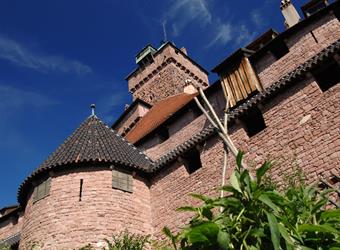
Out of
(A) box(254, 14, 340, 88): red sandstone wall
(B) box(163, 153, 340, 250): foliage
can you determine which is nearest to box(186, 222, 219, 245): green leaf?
(B) box(163, 153, 340, 250): foliage

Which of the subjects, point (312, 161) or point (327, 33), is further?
point (327, 33)

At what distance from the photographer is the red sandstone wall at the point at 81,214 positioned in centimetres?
1027

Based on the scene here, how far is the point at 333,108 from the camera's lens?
881cm

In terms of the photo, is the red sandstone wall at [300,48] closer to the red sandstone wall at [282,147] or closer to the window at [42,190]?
the red sandstone wall at [282,147]

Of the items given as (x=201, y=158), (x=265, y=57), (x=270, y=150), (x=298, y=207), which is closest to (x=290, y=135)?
(x=270, y=150)

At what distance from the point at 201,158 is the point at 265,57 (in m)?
4.48

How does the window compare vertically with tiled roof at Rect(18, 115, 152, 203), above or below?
below

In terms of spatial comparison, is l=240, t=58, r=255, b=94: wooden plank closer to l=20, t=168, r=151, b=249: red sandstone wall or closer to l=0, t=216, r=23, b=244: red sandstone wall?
l=20, t=168, r=151, b=249: red sandstone wall

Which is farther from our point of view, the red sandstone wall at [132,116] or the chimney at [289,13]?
the red sandstone wall at [132,116]

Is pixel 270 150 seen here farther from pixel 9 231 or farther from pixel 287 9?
pixel 9 231

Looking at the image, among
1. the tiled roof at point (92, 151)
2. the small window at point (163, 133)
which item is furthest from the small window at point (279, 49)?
the tiled roof at point (92, 151)

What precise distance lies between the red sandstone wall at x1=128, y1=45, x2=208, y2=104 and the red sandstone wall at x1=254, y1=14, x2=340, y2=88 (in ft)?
43.9

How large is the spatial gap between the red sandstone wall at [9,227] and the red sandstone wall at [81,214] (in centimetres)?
705

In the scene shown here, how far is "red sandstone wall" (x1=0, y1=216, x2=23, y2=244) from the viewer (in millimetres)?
17828
